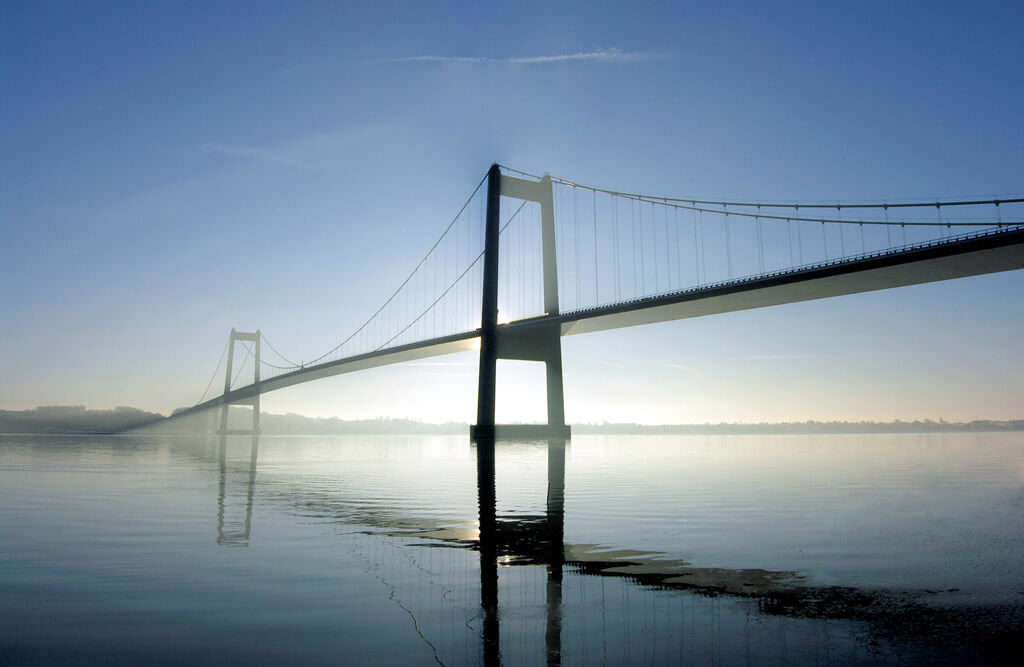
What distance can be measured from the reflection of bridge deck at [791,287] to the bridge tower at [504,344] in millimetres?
631

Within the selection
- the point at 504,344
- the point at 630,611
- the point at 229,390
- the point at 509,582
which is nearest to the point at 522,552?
the point at 509,582

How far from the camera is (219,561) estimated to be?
626 cm

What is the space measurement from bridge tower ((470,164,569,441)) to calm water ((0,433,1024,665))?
125ft

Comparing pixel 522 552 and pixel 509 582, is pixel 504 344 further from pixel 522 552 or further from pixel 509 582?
pixel 509 582

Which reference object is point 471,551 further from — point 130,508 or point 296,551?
point 130,508

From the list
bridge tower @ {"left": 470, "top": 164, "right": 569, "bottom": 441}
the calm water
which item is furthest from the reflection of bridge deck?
the calm water

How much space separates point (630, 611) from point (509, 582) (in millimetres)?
1179

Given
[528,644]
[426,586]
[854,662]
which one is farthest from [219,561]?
[854,662]

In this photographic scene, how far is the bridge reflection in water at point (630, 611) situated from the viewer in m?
3.57

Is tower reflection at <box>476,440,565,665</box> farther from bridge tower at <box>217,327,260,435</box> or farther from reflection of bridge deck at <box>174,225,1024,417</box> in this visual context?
bridge tower at <box>217,327,260,435</box>

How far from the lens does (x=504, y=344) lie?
5162 cm

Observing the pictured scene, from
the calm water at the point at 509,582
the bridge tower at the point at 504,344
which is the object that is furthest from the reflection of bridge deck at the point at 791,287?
the calm water at the point at 509,582

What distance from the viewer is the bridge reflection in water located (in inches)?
141

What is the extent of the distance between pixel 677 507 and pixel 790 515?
182 centimetres
